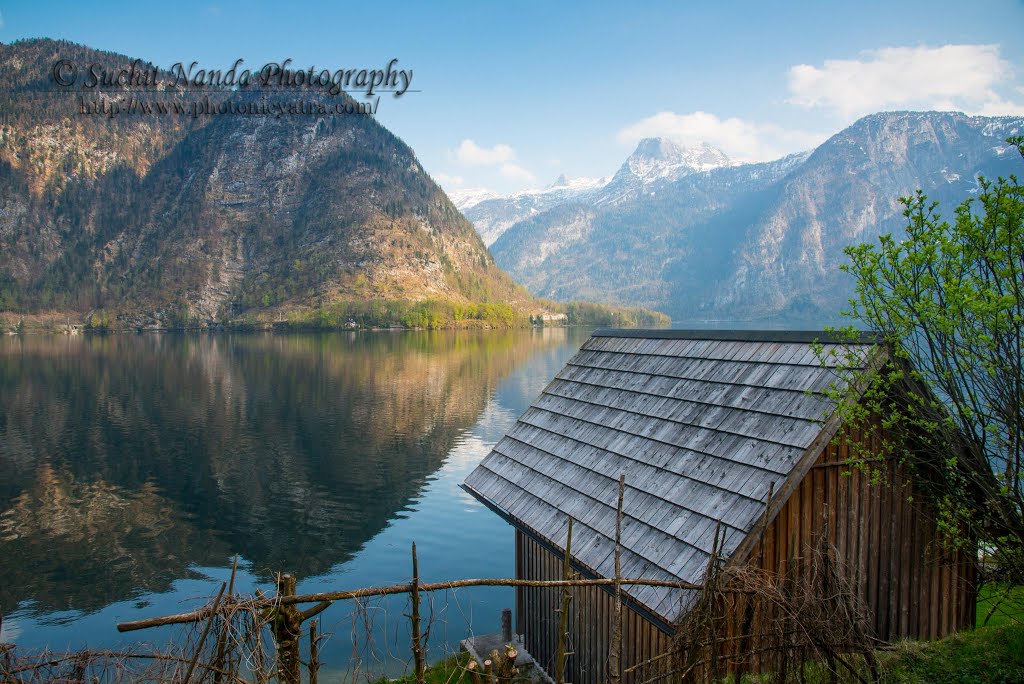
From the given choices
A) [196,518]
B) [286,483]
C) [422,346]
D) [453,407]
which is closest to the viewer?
[196,518]

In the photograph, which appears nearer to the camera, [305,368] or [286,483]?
[286,483]

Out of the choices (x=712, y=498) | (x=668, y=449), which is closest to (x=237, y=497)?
(x=668, y=449)

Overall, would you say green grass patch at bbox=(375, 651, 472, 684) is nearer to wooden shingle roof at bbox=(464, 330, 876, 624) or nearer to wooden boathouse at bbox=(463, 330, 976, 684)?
wooden boathouse at bbox=(463, 330, 976, 684)

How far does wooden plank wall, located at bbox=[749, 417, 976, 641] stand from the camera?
9383mm

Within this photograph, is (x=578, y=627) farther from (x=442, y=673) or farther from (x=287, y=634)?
(x=287, y=634)

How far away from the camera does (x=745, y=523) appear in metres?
8.75

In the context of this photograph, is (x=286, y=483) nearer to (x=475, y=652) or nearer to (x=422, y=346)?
(x=475, y=652)

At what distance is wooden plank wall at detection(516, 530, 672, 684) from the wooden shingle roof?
0.85 m

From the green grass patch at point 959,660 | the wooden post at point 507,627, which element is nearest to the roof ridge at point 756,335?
the green grass patch at point 959,660

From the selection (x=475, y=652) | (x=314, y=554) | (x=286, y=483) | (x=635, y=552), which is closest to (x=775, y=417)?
(x=635, y=552)

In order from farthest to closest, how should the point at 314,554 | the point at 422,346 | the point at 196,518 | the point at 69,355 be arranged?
the point at 422,346, the point at 69,355, the point at 196,518, the point at 314,554

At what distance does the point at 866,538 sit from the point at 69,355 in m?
127

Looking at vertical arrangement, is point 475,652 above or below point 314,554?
above

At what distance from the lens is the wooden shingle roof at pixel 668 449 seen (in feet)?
29.9
